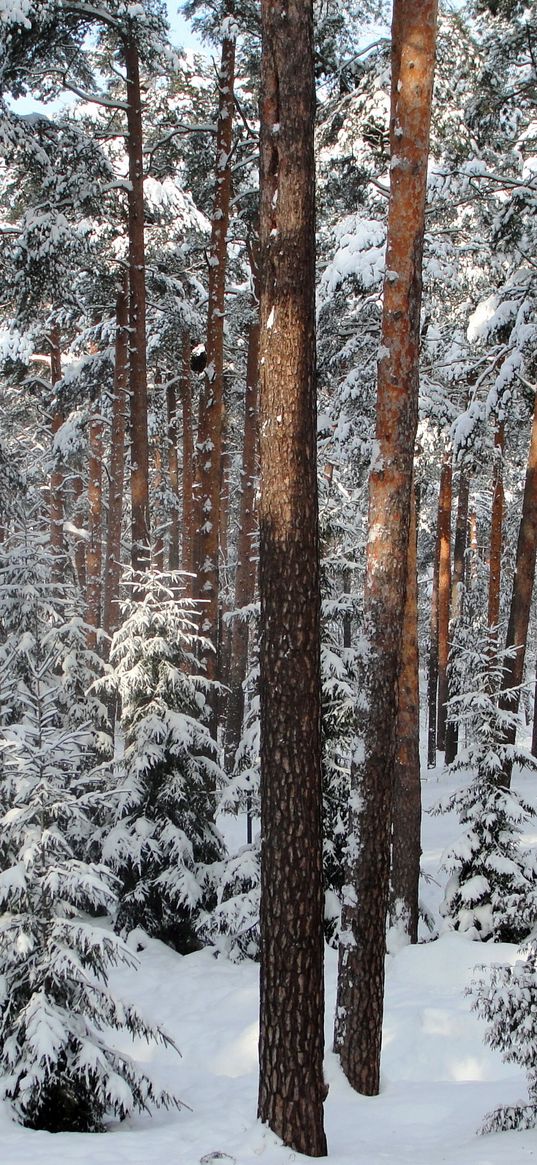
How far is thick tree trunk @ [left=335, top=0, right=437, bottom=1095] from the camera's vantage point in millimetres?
5965

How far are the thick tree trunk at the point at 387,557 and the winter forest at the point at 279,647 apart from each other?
23 millimetres

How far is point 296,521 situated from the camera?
15.9 feet

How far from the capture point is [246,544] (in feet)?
61.2

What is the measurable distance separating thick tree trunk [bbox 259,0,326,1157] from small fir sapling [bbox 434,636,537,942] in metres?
5.77

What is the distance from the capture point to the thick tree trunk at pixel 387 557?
596 centimetres

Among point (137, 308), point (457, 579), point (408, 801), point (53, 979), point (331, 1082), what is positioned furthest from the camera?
point (457, 579)

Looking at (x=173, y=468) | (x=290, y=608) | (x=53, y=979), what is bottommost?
(x=53, y=979)

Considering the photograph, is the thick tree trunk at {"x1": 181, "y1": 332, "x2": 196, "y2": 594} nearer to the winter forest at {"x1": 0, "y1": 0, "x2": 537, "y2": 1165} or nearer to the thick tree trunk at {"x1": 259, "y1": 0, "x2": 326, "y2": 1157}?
the winter forest at {"x1": 0, "y1": 0, "x2": 537, "y2": 1165}

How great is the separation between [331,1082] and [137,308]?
411 inches

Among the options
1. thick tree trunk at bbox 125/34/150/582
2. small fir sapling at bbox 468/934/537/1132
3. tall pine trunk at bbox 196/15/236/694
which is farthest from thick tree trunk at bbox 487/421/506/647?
small fir sapling at bbox 468/934/537/1132

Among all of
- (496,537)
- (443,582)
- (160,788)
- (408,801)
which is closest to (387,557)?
(408,801)

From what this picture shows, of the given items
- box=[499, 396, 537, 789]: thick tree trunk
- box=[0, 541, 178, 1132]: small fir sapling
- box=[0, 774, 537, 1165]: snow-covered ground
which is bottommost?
box=[0, 774, 537, 1165]: snow-covered ground

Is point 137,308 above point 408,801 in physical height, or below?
above

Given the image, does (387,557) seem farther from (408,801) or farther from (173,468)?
(173,468)
